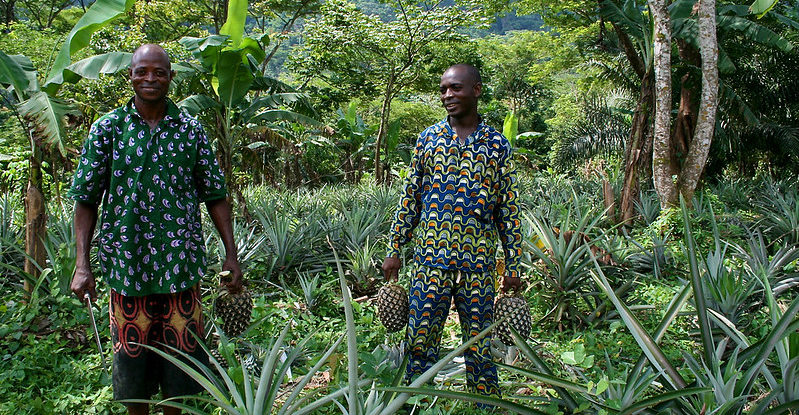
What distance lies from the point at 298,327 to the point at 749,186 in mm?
8989

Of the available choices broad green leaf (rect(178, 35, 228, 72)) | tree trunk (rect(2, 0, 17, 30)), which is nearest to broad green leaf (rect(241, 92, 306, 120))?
broad green leaf (rect(178, 35, 228, 72))

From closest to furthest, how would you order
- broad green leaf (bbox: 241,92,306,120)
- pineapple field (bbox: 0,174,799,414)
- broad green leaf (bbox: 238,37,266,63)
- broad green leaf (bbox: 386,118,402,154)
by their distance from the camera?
pineapple field (bbox: 0,174,799,414) → broad green leaf (bbox: 238,37,266,63) → broad green leaf (bbox: 241,92,306,120) → broad green leaf (bbox: 386,118,402,154)

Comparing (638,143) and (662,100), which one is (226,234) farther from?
(638,143)

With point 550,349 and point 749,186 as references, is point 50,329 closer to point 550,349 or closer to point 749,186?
point 550,349

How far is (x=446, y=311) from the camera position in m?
2.54

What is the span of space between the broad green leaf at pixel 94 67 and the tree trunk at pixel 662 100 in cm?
554

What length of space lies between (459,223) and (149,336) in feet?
4.57

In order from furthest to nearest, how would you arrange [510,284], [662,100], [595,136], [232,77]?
[595,136]
[662,100]
[232,77]
[510,284]

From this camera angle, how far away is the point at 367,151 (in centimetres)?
1577

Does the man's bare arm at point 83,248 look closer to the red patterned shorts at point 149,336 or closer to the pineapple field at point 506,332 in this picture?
the red patterned shorts at point 149,336

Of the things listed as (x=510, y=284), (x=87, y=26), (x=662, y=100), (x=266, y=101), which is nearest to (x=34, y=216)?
(x=87, y=26)

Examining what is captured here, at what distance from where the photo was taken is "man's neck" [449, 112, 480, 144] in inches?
96.3

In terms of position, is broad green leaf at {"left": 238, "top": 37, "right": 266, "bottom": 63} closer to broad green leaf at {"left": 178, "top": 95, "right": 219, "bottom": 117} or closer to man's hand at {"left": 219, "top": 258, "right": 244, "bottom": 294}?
broad green leaf at {"left": 178, "top": 95, "right": 219, "bottom": 117}

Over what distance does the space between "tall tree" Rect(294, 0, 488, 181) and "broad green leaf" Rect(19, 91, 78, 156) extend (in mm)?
8406
